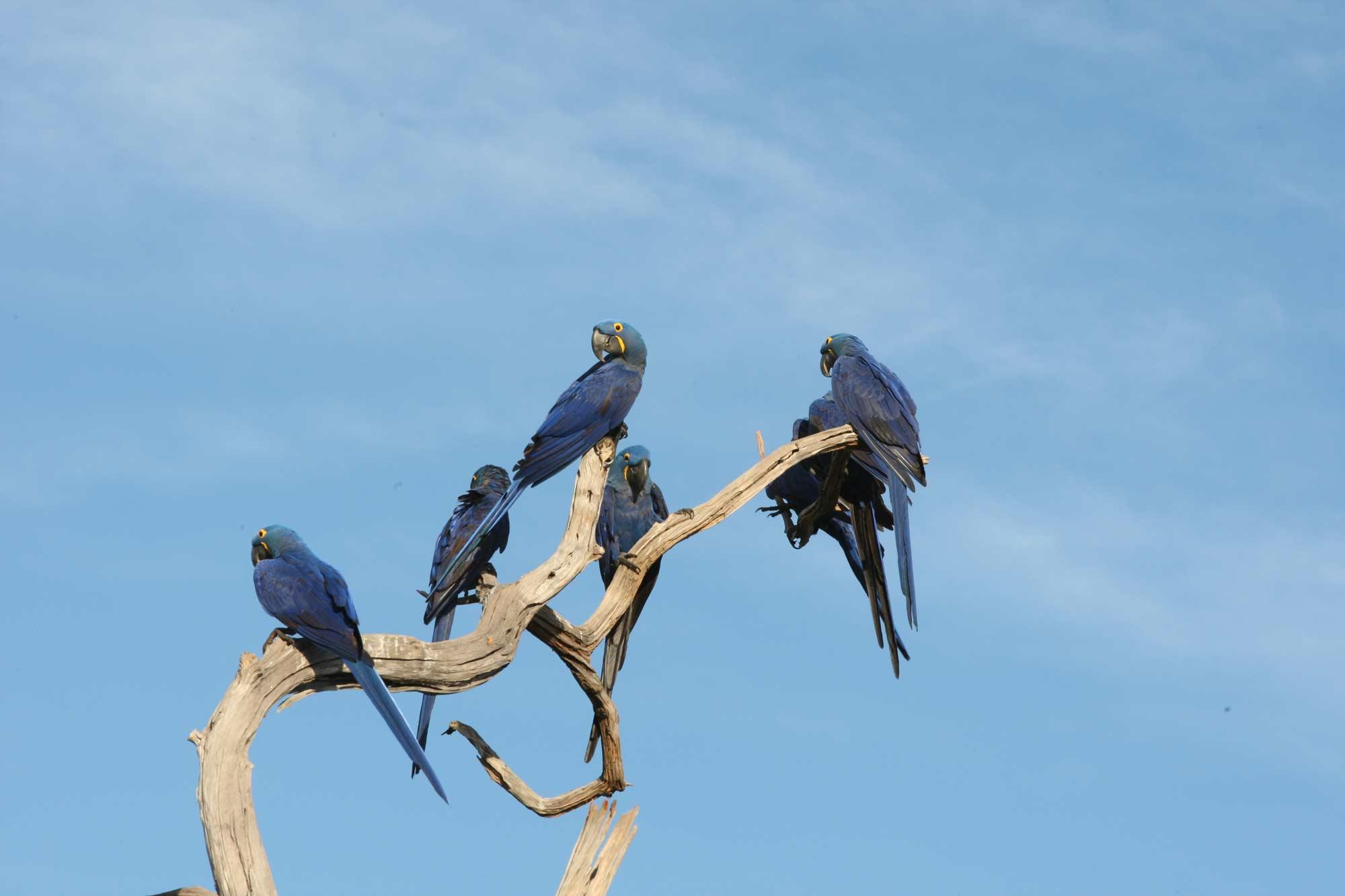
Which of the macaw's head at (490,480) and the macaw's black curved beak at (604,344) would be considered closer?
the macaw's black curved beak at (604,344)

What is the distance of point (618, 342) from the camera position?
7.96 metres

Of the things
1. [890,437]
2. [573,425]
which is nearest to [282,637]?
[573,425]

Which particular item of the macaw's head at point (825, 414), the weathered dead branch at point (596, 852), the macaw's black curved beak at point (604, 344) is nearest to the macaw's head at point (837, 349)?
the macaw's head at point (825, 414)

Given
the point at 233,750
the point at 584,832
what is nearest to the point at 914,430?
the point at 584,832

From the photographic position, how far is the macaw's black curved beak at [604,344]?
26.2 feet

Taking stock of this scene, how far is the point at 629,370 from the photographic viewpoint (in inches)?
309

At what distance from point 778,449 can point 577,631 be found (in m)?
1.64

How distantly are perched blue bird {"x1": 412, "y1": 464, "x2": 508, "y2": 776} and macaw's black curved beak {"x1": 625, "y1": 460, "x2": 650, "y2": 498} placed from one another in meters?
0.81

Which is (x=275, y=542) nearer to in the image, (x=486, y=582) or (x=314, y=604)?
(x=314, y=604)

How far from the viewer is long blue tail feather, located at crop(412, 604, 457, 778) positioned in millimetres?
7320

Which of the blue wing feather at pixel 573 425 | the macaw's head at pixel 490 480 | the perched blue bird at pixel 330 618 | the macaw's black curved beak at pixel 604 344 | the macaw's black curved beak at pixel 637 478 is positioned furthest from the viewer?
the macaw's black curved beak at pixel 637 478

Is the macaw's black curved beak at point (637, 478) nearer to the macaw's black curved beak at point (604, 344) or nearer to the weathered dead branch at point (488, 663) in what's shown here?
the macaw's black curved beak at point (604, 344)

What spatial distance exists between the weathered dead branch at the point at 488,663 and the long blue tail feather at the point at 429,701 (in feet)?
1.02

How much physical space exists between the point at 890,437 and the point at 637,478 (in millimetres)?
1704
